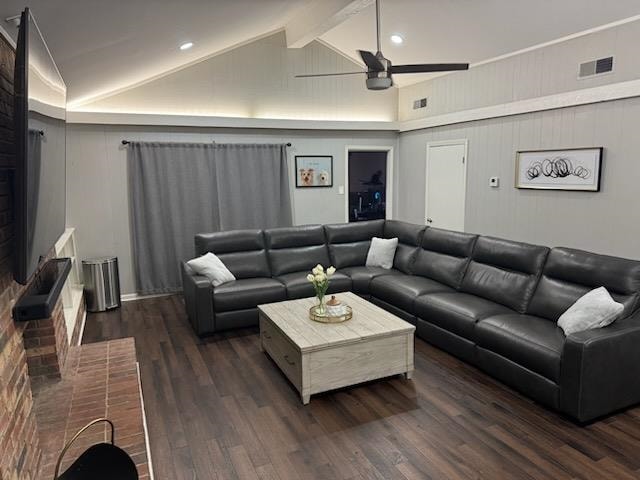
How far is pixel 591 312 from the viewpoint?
3.02 metres

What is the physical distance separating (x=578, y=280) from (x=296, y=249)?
301 cm

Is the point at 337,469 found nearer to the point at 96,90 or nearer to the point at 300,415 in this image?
the point at 300,415

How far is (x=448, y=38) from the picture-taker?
5.21 m

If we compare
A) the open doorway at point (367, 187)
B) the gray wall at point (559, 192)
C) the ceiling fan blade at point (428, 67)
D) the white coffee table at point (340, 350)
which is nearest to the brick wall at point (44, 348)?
the white coffee table at point (340, 350)

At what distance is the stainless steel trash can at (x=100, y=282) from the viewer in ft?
17.1

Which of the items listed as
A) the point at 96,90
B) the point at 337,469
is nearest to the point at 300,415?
the point at 337,469

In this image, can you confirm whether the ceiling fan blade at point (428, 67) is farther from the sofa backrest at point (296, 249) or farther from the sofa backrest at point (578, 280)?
the sofa backrest at point (296, 249)

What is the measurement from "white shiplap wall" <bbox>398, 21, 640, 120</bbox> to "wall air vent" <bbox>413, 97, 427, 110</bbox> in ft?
0.24

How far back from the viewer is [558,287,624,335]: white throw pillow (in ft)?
9.67

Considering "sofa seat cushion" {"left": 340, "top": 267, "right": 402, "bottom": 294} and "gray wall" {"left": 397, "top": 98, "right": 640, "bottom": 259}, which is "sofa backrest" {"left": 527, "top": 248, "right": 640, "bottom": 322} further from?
"sofa seat cushion" {"left": 340, "top": 267, "right": 402, "bottom": 294}

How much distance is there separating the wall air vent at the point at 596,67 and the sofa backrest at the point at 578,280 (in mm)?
1898

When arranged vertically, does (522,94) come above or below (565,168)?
above

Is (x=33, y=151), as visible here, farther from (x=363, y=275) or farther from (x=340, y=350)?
(x=363, y=275)

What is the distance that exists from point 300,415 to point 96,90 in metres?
4.16
